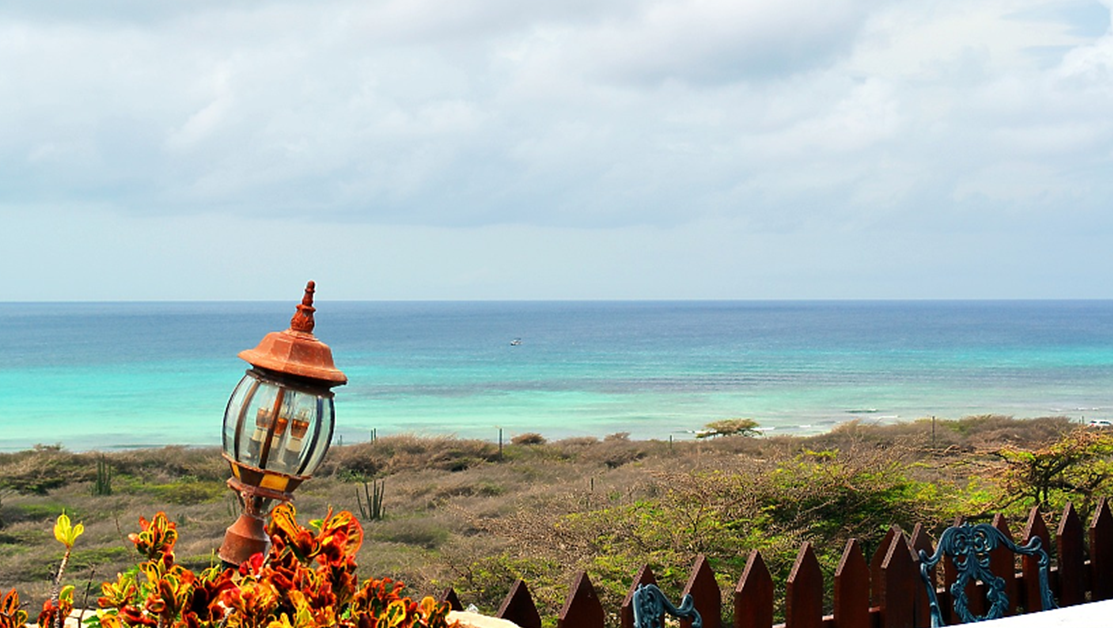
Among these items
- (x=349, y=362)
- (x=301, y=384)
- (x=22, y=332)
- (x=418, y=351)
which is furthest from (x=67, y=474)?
(x=22, y=332)

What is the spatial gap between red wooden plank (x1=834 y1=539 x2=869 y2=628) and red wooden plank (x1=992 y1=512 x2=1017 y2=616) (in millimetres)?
637

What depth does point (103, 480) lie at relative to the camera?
15.4 m

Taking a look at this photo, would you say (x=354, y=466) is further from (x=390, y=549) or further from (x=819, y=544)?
(x=819, y=544)

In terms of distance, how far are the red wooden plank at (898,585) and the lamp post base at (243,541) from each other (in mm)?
1979

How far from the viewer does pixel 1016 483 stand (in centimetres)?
568

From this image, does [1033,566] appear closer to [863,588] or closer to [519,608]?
[863,588]

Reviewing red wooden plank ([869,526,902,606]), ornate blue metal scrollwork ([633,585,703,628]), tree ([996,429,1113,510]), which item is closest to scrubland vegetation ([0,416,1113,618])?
tree ([996,429,1113,510])

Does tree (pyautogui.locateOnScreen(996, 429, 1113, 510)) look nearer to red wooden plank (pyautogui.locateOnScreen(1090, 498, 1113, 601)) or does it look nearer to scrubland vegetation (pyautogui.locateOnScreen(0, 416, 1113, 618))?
scrubland vegetation (pyautogui.locateOnScreen(0, 416, 1113, 618))

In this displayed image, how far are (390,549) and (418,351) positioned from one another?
2777 inches

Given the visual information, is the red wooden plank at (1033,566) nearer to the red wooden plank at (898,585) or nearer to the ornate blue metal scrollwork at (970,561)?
the ornate blue metal scrollwork at (970,561)

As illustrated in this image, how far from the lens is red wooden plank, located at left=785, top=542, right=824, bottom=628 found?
2807 mm

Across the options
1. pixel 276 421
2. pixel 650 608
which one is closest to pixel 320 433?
pixel 276 421

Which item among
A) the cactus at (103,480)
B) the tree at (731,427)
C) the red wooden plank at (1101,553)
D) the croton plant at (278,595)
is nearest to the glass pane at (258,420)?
the croton plant at (278,595)

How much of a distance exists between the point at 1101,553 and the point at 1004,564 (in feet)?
2.22
